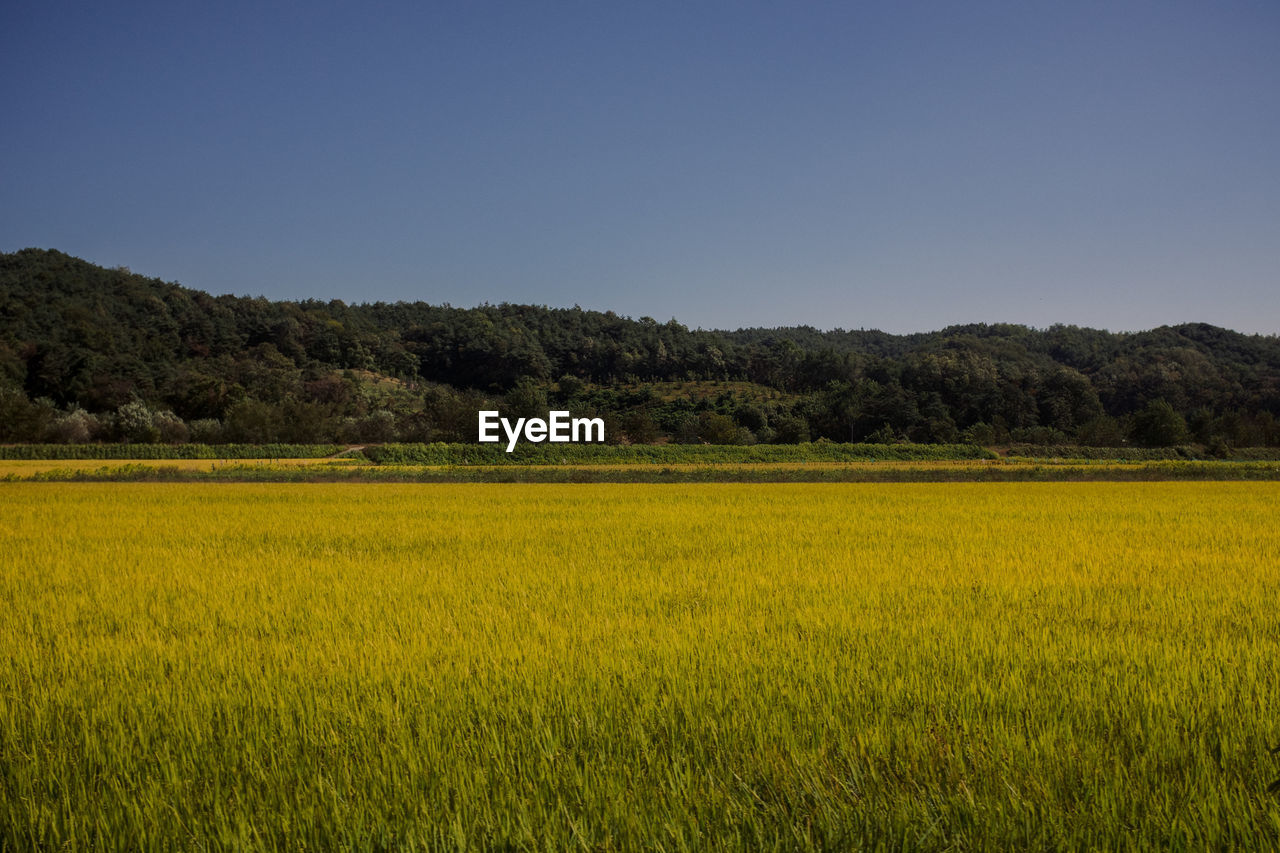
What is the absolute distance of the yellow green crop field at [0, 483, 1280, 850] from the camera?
278cm

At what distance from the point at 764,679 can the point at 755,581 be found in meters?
3.57

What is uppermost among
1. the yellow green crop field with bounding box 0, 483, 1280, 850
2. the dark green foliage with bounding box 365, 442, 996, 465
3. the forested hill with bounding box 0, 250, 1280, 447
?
the forested hill with bounding box 0, 250, 1280, 447

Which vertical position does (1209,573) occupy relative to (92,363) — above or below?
below

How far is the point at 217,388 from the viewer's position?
2677 inches

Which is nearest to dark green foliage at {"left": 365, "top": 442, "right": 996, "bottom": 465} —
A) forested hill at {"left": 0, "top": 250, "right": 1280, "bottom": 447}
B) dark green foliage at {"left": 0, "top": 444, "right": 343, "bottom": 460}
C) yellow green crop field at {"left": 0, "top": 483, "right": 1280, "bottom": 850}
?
dark green foliage at {"left": 0, "top": 444, "right": 343, "bottom": 460}

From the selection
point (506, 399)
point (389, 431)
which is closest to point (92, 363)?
point (389, 431)

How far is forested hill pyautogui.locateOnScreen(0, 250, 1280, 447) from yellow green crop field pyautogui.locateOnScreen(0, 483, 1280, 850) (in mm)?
56505

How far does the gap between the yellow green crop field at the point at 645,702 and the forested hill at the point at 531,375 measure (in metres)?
56.5

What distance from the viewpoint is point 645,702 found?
4.00 meters

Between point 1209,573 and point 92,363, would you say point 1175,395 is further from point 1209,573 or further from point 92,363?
point 92,363

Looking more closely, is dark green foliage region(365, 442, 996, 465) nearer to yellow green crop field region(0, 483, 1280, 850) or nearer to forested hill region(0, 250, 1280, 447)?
forested hill region(0, 250, 1280, 447)

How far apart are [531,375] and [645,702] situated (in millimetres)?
100689

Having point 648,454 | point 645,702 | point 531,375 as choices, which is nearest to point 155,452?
point 648,454

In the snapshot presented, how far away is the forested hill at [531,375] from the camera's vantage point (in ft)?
218
